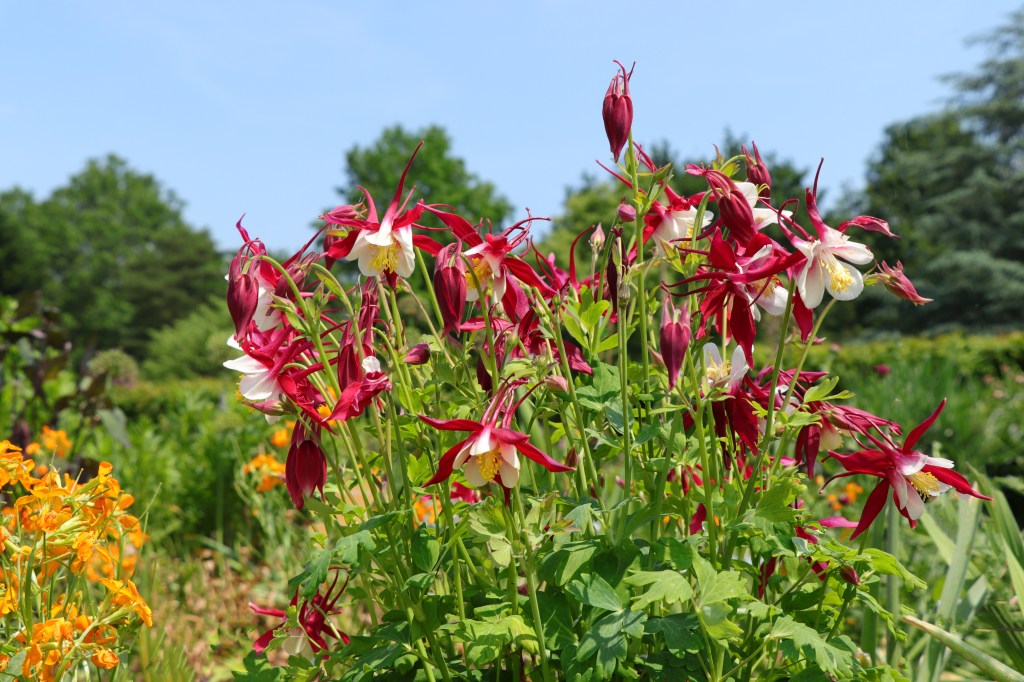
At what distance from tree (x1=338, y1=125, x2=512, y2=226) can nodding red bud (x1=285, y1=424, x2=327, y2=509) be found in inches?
1307

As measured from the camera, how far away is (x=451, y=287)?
51.9 inches

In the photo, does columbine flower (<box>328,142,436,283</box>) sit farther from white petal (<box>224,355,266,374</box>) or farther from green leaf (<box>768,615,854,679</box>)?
green leaf (<box>768,615,854,679</box>)

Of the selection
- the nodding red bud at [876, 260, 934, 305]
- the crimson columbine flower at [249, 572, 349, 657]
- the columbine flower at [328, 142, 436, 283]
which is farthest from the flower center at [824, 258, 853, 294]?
the crimson columbine flower at [249, 572, 349, 657]

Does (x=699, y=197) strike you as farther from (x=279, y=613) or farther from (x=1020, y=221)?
(x=1020, y=221)

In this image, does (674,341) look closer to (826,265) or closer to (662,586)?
(826,265)

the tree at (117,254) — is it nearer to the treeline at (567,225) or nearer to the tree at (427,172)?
the treeline at (567,225)

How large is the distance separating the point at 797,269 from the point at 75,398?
14.1 feet

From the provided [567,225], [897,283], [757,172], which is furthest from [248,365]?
[567,225]

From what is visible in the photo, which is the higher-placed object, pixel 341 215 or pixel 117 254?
pixel 117 254

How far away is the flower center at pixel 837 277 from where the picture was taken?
133 cm

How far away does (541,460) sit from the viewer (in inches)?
46.7

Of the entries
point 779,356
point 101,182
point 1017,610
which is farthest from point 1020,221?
point 101,182

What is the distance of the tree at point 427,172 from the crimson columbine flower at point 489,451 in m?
33.4

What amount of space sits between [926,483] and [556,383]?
665mm
